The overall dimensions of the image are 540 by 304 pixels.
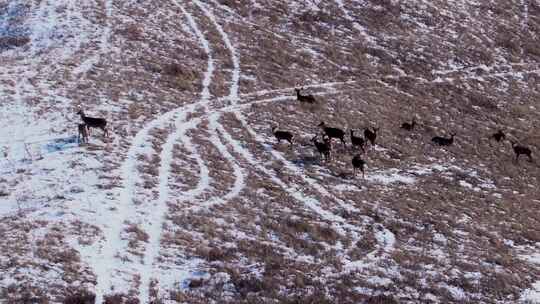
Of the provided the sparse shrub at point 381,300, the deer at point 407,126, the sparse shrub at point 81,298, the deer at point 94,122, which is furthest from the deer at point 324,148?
the sparse shrub at point 81,298

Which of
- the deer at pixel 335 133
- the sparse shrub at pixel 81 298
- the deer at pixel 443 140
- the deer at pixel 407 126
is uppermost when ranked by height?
the deer at pixel 335 133

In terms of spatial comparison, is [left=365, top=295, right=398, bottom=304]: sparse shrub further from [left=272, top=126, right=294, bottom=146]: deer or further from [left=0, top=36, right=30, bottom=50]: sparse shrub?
[left=0, top=36, right=30, bottom=50]: sparse shrub

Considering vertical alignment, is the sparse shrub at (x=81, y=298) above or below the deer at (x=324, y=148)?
below

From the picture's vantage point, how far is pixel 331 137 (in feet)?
106

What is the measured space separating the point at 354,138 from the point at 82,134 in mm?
13776

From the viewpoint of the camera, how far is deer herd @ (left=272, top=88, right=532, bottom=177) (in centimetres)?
2983

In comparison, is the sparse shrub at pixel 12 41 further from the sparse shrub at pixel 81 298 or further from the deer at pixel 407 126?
Answer: the sparse shrub at pixel 81 298

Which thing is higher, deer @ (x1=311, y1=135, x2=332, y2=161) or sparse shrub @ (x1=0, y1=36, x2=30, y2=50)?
sparse shrub @ (x1=0, y1=36, x2=30, y2=50)

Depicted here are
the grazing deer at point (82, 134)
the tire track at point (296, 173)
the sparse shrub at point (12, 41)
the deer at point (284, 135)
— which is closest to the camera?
the tire track at point (296, 173)

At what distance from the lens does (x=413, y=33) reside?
185 feet

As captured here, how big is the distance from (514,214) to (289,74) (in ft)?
67.6

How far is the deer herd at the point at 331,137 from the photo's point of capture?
27.0m

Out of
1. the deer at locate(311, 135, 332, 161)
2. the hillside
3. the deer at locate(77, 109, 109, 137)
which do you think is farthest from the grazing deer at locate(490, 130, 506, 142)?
the deer at locate(77, 109, 109, 137)

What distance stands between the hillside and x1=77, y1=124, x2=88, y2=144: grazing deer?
361 millimetres
